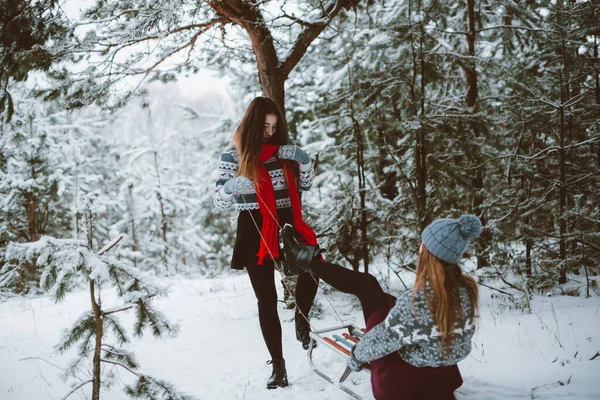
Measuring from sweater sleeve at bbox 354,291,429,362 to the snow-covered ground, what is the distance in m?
0.99

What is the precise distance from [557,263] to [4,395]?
20.0ft

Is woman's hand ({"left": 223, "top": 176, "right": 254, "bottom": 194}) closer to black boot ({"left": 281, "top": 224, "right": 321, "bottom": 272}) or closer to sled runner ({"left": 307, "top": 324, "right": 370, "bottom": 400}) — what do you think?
black boot ({"left": 281, "top": 224, "right": 321, "bottom": 272})

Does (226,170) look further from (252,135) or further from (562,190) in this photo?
(562,190)

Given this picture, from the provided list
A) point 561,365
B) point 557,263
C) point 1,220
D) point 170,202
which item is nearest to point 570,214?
point 557,263

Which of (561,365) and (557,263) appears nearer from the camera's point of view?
(561,365)

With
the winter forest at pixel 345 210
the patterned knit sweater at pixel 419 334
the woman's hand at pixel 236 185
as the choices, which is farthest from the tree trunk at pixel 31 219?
the patterned knit sweater at pixel 419 334

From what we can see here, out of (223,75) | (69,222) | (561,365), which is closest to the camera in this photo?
(561,365)

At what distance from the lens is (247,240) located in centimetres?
326

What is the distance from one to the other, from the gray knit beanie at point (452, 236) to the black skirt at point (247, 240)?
1537 mm

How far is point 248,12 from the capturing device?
4781mm

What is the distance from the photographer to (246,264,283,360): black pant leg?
3221mm

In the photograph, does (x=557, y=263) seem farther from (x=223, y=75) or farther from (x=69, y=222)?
(x=69, y=222)

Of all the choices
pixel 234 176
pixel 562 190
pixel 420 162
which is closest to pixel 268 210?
pixel 234 176

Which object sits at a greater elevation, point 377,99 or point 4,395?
point 377,99
